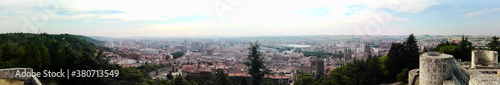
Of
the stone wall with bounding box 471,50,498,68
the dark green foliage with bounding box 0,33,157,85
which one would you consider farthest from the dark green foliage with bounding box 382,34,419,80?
the dark green foliage with bounding box 0,33,157,85

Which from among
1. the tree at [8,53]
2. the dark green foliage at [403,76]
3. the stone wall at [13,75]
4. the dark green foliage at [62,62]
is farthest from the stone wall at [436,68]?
the tree at [8,53]

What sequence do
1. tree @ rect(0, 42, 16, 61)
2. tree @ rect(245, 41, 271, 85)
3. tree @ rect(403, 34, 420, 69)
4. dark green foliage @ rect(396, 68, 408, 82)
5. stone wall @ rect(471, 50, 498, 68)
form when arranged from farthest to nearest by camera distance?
1. tree @ rect(0, 42, 16, 61)
2. tree @ rect(403, 34, 420, 69)
3. dark green foliage @ rect(396, 68, 408, 82)
4. tree @ rect(245, 41, 271, 85)
5. stone wall @ rect(471, 50, 498, 68)

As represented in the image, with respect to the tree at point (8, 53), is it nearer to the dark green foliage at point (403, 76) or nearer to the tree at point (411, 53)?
the dark green foliage at point (403, 76)

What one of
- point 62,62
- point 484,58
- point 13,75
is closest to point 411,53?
point 484,58

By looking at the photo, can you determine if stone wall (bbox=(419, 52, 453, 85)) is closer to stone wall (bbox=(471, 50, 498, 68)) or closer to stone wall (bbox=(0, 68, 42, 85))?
stone wall (bbox=(471, 50, 498, 68))

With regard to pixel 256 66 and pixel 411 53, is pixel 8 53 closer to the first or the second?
pixel 256 66

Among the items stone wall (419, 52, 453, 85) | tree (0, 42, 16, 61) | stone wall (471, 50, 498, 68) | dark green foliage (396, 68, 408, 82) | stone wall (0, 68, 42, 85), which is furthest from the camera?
tree (0, 42, 16, 61)

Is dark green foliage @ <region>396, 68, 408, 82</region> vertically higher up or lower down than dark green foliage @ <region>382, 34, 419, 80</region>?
lower down
